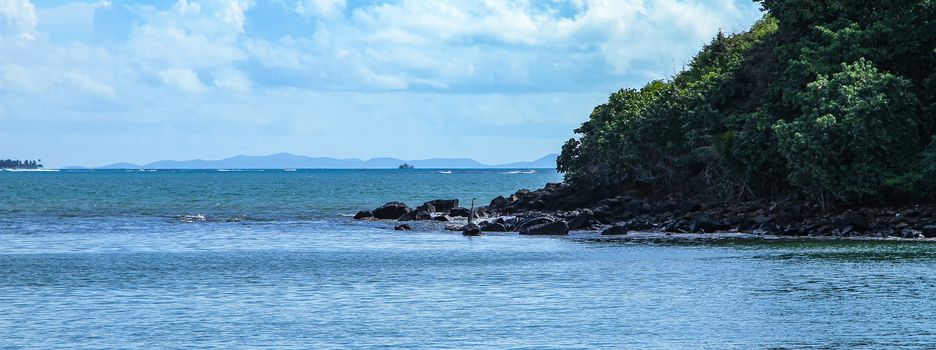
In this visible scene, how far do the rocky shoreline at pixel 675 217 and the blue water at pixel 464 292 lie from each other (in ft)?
11.3

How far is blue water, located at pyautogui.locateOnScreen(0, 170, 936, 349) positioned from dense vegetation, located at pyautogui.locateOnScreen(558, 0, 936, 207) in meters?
6.17

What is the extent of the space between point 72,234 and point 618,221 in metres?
27.7

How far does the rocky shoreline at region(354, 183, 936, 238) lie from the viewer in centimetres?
5691

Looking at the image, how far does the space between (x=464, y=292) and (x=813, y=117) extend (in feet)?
88.7

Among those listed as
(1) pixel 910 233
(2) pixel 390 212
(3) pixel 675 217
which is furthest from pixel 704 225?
(2) pixel 390 212

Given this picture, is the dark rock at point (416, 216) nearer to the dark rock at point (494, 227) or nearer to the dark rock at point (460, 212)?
the dark rock at point (460, 212)

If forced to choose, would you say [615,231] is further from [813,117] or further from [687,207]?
[813,117]

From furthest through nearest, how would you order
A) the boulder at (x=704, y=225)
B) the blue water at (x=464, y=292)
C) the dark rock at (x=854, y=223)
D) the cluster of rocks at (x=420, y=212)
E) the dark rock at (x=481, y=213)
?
the cluster of rocks at (x=420, y=212), the dark rock at (x=481, y=213), the boulder at (x=704, y=225), the dark rock at (x=854, y=223), the blue water at (x=464, y=292)

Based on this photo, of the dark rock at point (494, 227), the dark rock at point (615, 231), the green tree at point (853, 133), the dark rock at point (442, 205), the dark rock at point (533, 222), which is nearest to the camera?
the green tree at point (853, 133)

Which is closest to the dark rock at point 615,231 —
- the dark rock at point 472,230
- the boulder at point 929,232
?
the dark rock at point 472,230

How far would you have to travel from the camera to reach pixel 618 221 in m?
70.0

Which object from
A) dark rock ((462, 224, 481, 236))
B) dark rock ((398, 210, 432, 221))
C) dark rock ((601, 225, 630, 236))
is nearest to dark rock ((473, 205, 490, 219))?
dark rock ((398, 210, 432, 221))

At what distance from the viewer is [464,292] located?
36.6 meters

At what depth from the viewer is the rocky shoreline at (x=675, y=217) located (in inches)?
2240
